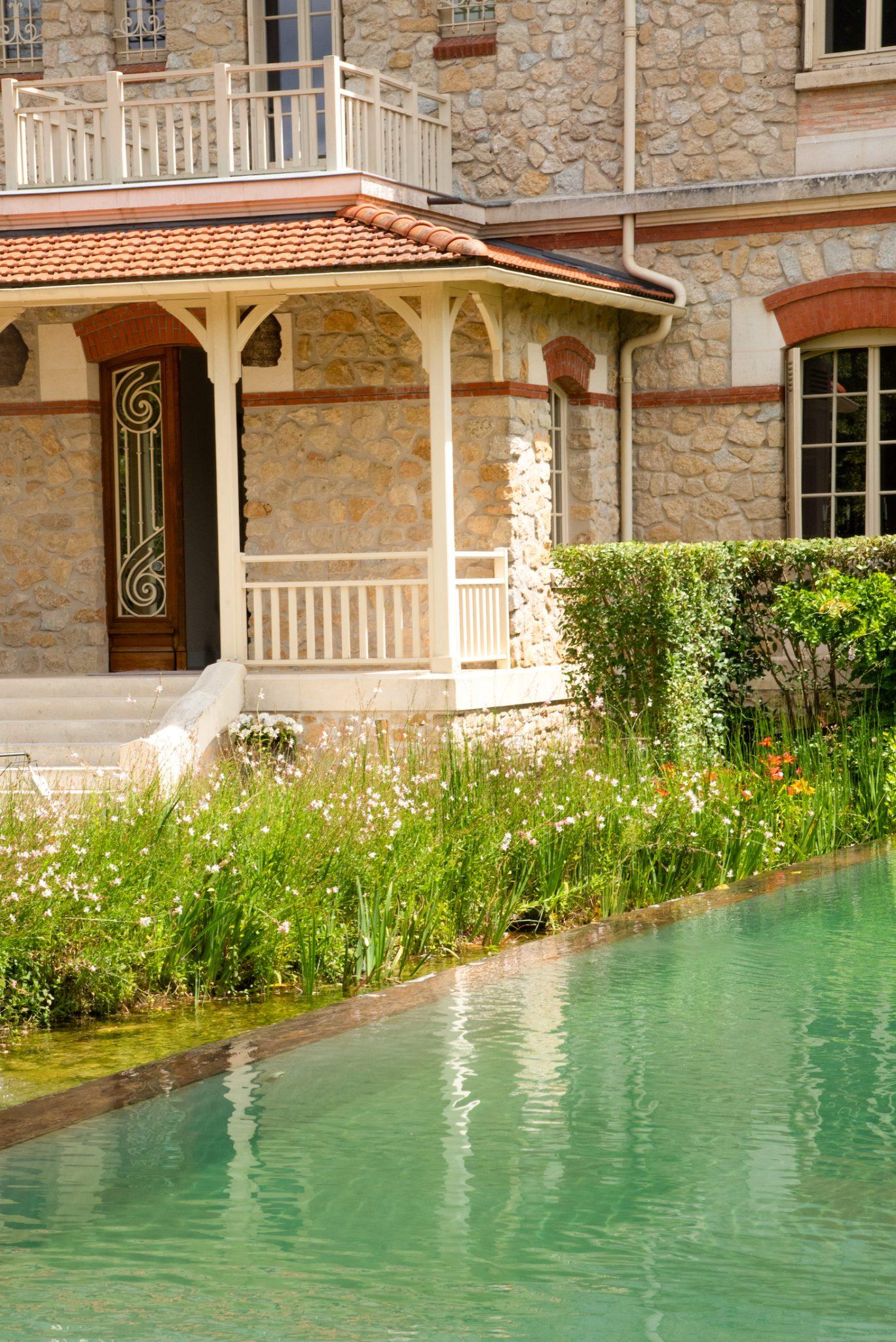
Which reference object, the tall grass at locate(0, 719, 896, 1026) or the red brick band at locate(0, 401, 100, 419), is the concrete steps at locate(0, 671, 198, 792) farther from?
the red brick band at locate(0, 401, 100, 419)

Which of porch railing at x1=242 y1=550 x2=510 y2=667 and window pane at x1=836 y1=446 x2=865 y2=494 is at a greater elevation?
window pane at x1=836 y1=446 x2=865 y2=494

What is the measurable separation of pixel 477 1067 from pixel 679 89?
450 inches

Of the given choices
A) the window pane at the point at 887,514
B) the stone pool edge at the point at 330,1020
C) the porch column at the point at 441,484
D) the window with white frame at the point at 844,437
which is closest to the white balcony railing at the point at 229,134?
the porch column at the point at 441,484

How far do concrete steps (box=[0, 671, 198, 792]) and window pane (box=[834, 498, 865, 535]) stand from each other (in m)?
5.60

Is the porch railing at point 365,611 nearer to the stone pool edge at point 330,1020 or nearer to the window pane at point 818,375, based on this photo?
the window pane at point 818,375

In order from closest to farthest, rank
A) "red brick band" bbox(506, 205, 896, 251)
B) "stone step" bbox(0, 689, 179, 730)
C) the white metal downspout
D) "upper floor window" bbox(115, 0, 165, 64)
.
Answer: "stone step" bbox(0, 689, 179, 730)
"red brick band" bbox(506, 205, 896, 251)
the white metal downspout
"upper floor window" bbox(115, 0, 165, 64)

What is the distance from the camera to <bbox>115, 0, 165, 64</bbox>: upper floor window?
1612cm

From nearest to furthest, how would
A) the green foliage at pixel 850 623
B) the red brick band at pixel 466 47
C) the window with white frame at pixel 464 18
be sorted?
the green foliage at pixel 850 623
the red brick band at pixel 466 47
the window with white frame at pixel 464 18

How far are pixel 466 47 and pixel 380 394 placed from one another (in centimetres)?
383

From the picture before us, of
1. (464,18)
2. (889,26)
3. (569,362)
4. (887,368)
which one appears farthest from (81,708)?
(889,26)

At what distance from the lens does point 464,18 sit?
15438mm

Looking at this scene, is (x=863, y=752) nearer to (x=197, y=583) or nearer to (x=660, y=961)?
(x=660, y=961)

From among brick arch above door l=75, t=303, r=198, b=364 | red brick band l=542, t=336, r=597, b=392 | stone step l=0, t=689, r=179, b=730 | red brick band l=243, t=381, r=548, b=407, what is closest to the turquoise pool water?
stone step l=0, t=689, r=179, b=730

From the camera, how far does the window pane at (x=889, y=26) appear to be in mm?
14195
